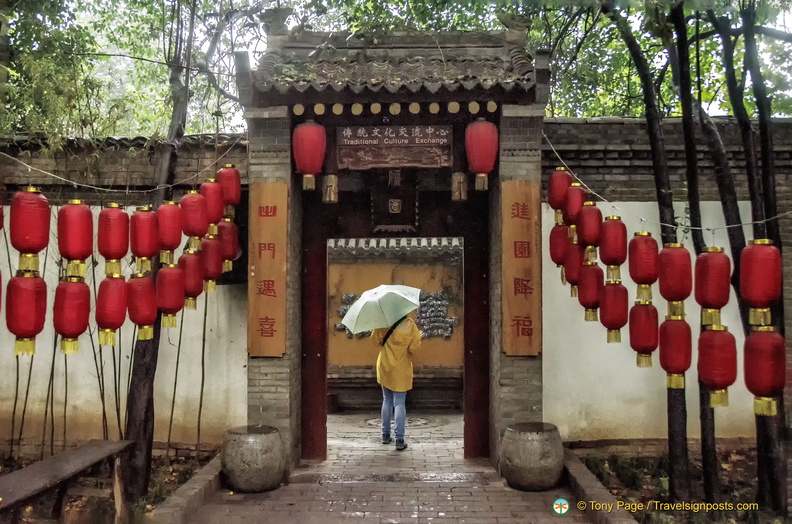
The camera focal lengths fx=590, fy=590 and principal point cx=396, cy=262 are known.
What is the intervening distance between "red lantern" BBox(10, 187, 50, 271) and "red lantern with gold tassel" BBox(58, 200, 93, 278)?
0.18m

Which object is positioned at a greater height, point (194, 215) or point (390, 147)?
point (390, 147)

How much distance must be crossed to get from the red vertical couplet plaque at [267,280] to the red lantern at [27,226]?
2065 mm

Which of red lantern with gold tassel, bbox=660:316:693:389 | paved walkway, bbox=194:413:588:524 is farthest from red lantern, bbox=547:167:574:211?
paved walkway, bbox=194:413:588:524

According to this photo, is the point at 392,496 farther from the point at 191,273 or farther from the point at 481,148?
the point at 481,148

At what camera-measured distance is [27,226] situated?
3.96m

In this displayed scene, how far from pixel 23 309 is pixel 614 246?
438 cm

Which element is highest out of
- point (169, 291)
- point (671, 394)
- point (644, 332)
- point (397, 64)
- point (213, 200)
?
A: point (397, 64)

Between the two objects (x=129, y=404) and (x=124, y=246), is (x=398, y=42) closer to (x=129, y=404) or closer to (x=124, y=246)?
(x=124, y=246)

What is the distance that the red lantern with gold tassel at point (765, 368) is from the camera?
140 inches

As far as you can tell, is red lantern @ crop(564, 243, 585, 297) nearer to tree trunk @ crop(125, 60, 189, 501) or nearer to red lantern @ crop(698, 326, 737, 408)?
red lantern @ crop(698, 326, 737, 408)

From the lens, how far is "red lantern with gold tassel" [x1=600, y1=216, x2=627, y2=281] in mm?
4812

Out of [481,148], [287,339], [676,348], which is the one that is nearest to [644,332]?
[676,348]

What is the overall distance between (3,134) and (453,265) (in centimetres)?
693

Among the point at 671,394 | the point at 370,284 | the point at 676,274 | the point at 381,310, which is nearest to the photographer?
the point at 676,274
